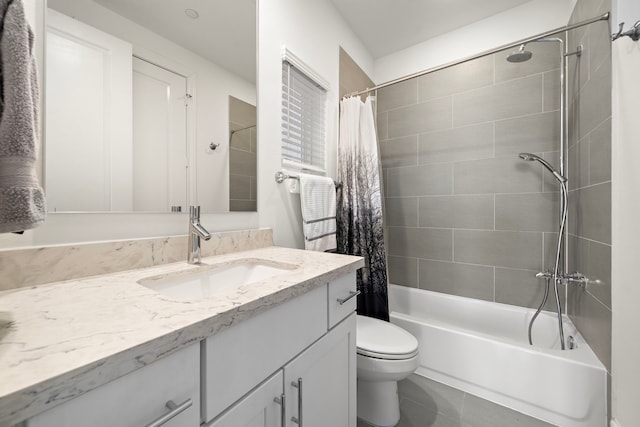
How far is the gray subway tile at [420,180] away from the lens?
2189mm

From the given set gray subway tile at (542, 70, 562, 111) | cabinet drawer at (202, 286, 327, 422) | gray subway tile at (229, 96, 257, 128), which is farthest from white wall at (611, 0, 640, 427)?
gray subway tile at (229, 96, 257, 128)

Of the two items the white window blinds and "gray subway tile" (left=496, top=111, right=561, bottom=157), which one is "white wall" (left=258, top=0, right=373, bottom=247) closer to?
the white window blinds

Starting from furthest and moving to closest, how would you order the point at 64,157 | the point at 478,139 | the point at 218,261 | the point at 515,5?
the point at 478,139 → the point at 515,5 → the point at 218,261 → the point at 64,157

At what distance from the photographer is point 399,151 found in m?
2.41

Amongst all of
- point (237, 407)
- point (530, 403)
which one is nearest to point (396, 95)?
point (530, 403)

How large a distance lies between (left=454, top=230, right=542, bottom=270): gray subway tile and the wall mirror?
1.77 metres

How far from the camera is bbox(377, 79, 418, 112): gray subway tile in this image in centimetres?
231

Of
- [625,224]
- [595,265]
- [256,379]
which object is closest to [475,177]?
[595,265]

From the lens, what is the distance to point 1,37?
0.42 m

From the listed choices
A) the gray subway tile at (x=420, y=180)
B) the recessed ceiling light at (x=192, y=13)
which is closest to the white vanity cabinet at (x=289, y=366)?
the recessed ceiling light at (x=192, y=13)

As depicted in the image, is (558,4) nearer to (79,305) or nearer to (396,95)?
(396,95)

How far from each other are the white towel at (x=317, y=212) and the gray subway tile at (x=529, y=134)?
1406 mm

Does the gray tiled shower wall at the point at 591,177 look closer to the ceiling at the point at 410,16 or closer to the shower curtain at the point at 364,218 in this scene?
the ceiling at the point at 410,16

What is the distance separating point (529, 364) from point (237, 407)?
157 centimetres
